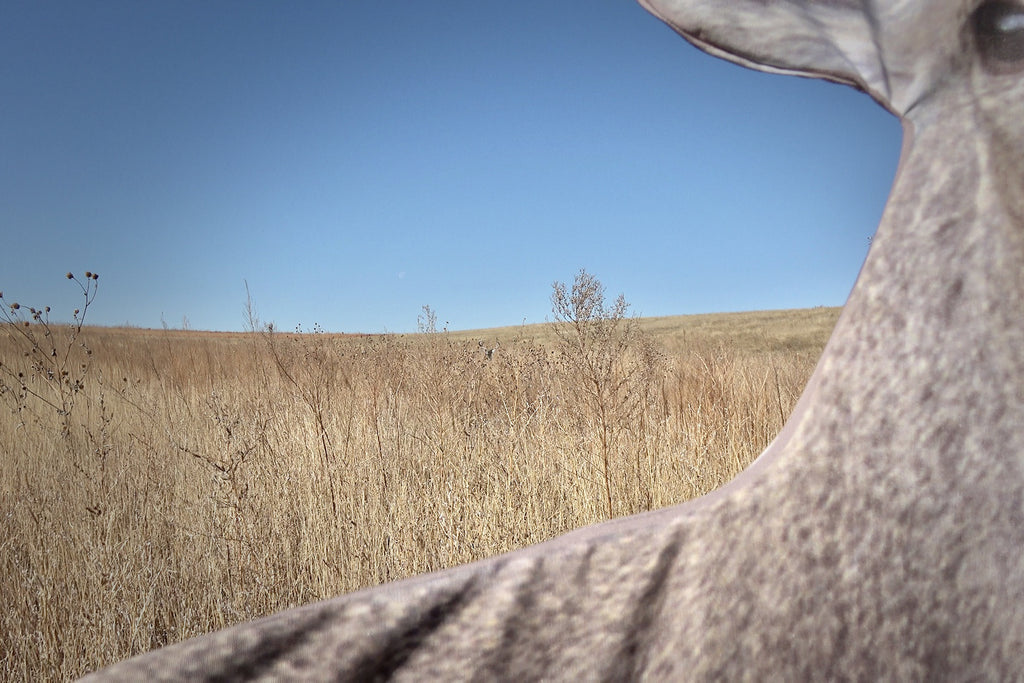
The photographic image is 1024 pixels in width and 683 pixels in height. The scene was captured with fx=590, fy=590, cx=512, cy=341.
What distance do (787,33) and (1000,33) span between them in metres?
0.16

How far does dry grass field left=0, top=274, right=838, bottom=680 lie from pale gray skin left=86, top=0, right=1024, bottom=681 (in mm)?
2033

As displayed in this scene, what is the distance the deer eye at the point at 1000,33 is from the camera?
438mm

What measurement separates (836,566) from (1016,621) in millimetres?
138

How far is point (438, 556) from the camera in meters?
2.81

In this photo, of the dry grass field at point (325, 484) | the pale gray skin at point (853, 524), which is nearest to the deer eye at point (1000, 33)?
the pale gray skin at point (853, 524)

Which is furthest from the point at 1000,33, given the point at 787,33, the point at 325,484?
the point at 325,484

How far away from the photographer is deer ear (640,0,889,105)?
448 millimetres

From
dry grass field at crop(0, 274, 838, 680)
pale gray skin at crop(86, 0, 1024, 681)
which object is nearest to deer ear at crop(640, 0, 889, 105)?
pale gray skin at crop(86, 0, 1024, 681)

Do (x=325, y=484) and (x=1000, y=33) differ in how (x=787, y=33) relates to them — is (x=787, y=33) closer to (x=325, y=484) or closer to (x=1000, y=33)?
(x=1000, y=33)

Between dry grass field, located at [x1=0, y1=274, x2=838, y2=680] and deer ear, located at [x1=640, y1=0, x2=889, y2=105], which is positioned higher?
deer ear, located at [x1=640, y1=0, x2=889, y2=105]

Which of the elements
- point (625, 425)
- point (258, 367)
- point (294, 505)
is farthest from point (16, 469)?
point (258, 367)

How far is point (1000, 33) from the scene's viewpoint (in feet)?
1.46

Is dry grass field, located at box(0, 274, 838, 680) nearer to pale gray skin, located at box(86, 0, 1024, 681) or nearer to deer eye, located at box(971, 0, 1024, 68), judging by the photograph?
pale gray skin, located at box(86, 0, 1024, 681)

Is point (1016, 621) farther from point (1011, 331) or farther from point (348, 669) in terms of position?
point (348, 669)
